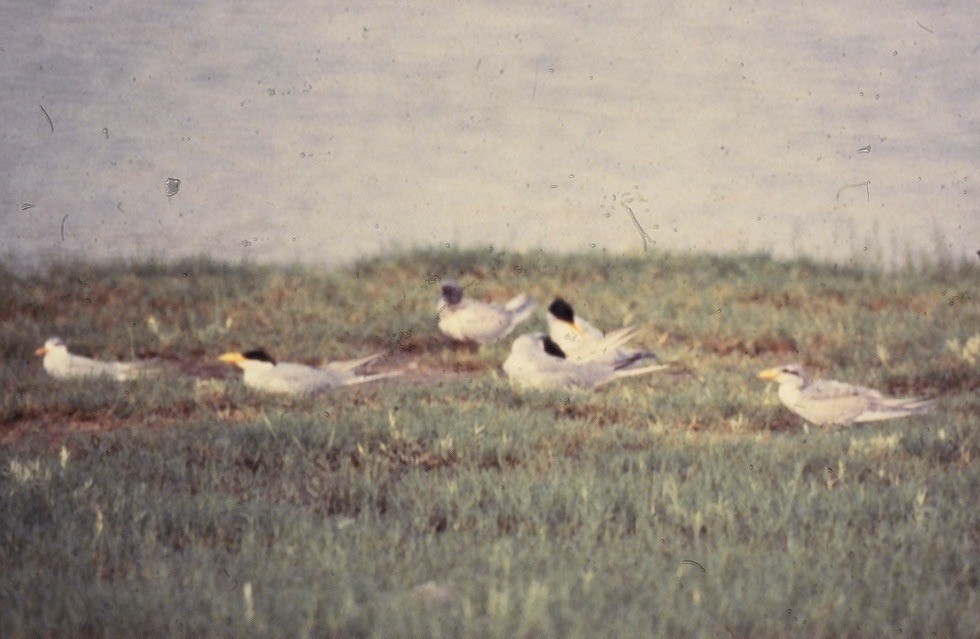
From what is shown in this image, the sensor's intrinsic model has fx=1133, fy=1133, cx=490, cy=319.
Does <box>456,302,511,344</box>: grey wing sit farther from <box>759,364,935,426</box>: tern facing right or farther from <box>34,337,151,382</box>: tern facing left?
<box>759,364,935,426</box>: tern facing right

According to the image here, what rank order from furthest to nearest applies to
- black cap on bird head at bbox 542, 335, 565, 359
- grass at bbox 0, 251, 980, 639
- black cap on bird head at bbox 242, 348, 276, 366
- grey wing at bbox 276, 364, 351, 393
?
black cap on bird head at bbox 542, 335, 565, 359, black cap on bird head at bbox 242, 348, 276, 366, grey wing at bbox 276, 364, 351, 393, grass at bbox 0, 251, 980, 639

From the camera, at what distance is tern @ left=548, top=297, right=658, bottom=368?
9.29 meters

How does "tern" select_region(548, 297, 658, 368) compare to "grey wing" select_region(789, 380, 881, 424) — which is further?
"tern" select_region(548, 297, 658, 368)

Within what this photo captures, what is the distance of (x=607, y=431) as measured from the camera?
7297mm

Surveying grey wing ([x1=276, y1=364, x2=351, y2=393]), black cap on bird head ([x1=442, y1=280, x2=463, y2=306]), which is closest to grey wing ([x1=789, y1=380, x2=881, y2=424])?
grey wing ([x1=276, y1=364, x2=351, y2=393])

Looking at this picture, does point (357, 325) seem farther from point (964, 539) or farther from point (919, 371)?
point (964, 539)

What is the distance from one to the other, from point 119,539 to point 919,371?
22.4ft

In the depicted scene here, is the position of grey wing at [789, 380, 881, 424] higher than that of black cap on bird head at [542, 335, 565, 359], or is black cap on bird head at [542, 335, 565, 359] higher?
grey wing at [789, 380, 881, 424]

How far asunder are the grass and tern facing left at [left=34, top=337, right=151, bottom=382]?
0.85ft

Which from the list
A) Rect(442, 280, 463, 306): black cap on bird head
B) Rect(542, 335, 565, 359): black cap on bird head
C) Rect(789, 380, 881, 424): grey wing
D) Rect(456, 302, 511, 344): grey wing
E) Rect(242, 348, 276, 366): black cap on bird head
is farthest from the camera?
Rect(442, 280, 463, 306): black cap on bird head

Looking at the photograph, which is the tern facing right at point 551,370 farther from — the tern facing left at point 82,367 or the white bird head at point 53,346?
the white bird head at point 53,346

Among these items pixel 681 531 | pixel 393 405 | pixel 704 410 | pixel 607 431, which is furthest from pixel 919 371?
pixel 681 531

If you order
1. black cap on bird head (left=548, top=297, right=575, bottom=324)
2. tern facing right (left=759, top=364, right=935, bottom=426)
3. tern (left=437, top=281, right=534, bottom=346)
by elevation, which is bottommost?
tern (left=437, top=281, right=534, bottom=346)

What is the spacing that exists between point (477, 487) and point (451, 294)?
19.4 ft
